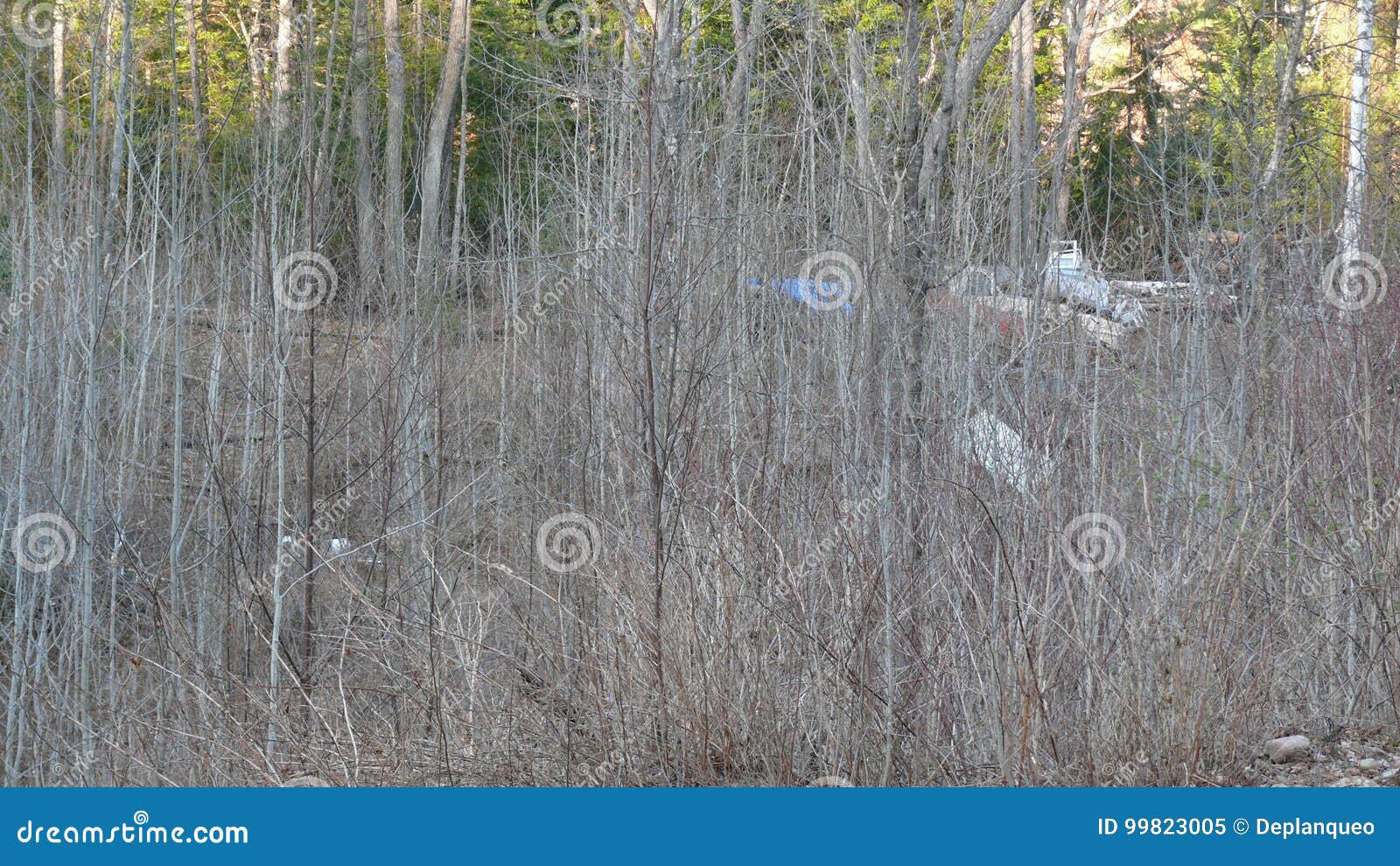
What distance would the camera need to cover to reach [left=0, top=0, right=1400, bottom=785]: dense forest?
444 centimetres

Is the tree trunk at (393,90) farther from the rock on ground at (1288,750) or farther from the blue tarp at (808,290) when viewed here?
the rock on ground at (1288,750)

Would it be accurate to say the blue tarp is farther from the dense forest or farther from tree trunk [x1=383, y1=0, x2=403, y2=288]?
tree trunk [x1=383, y1=0, x2=403, y2=288]

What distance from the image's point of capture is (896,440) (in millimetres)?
6109

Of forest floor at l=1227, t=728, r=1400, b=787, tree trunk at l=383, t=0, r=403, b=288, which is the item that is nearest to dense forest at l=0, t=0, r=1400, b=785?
forest floor at l=1227, t=728, r=1400, b=787

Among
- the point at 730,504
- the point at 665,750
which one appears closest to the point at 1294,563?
the point at 730,504

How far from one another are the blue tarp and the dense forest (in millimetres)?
39

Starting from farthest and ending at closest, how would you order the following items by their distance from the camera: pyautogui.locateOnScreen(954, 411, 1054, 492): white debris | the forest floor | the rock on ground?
pyautogui.locateOnScreen(954, 411, 1054, 492): white debris → the rock on ground → the forest floor

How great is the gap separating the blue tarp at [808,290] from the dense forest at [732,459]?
39mm

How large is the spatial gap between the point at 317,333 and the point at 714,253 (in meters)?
2.39

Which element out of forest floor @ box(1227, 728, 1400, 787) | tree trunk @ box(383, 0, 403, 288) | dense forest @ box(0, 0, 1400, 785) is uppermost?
tree trunk @ box(383, 0, 403, 288)

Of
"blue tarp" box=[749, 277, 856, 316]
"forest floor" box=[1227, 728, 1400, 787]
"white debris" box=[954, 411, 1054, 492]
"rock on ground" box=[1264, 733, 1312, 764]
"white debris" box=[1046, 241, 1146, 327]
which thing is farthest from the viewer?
"white debris" box=[1046, 241, 1146, 327]

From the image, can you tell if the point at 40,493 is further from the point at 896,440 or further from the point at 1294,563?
the point at 1294,563

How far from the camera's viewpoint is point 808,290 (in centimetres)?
748

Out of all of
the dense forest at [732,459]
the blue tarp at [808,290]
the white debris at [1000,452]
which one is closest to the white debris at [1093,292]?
the dense forest at [732,459]
